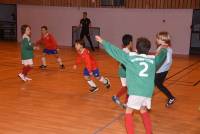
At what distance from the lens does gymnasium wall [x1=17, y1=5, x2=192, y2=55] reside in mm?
16359

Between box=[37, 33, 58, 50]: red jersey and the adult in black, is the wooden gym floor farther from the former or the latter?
the adult in black

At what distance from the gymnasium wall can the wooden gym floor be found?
6.69 meters

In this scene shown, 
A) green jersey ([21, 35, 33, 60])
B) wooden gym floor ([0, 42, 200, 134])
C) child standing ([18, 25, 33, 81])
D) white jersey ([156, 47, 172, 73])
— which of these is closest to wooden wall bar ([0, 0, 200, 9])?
wooden gym floor ([0, 42, 200, 134])

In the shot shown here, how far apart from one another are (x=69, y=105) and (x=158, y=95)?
86.7 inches

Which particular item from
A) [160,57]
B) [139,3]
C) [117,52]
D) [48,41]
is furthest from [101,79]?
[139,3]

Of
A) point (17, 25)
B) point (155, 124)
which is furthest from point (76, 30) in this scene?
point (155, 124)

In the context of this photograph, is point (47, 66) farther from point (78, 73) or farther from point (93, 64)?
point (93, 64)

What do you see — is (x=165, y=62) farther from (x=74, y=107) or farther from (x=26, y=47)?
(x=26, y=47)

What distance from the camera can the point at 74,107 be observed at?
6242mm

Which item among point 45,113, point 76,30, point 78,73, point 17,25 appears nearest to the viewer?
point 45,113

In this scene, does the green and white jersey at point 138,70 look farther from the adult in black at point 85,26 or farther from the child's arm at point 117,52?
the adult in black at point 85,26

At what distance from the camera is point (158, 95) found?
7.50 metres

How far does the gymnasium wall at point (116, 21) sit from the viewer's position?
53.7ft

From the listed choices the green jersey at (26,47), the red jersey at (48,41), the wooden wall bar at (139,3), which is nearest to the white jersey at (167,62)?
the green jersey at (26,47)
